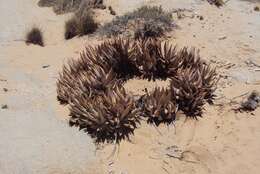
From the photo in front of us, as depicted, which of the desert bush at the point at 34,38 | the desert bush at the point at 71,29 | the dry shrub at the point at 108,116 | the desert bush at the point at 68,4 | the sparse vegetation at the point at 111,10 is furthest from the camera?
the desert bush at the point at 68,4

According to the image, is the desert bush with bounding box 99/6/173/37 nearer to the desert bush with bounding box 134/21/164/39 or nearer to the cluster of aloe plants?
the desert bush with bounding box 134/21/164/39

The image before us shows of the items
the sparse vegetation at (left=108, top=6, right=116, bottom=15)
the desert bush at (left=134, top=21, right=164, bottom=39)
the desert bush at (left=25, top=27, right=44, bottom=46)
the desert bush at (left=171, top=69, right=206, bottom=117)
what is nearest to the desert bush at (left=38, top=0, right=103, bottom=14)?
the sparse vegetation at (left=108, top=6, right=116, bottom=15)

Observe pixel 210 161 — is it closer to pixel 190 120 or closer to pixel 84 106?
pixel 190 120

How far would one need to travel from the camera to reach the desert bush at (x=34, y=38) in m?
10.4

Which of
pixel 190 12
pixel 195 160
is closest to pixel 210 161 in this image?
pixel 195 160

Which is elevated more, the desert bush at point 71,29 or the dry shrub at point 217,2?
the dry shrub at point 217,2

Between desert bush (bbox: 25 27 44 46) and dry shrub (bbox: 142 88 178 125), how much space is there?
4.08 meters

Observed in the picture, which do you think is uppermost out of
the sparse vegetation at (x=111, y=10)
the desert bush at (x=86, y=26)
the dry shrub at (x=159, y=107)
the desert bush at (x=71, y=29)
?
the dry shrub at (x=159, y=107)

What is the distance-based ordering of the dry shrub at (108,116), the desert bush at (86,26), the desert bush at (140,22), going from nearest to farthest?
1. the dry shrub at (108,116)
2. the desert bush at (140,22)
3. the desert bush at (86,26)

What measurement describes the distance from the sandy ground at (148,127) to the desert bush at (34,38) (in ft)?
1.57

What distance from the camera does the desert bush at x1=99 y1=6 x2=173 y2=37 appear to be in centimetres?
952

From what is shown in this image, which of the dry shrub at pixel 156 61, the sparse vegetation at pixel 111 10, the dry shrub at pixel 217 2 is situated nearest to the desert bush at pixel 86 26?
the sparse vegetation at pixel 111 10

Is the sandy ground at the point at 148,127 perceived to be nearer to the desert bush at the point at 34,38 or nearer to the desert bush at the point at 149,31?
the desert bush at the point at 149,31

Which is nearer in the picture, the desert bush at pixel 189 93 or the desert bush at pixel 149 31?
the desert bush at pixel 189 93
